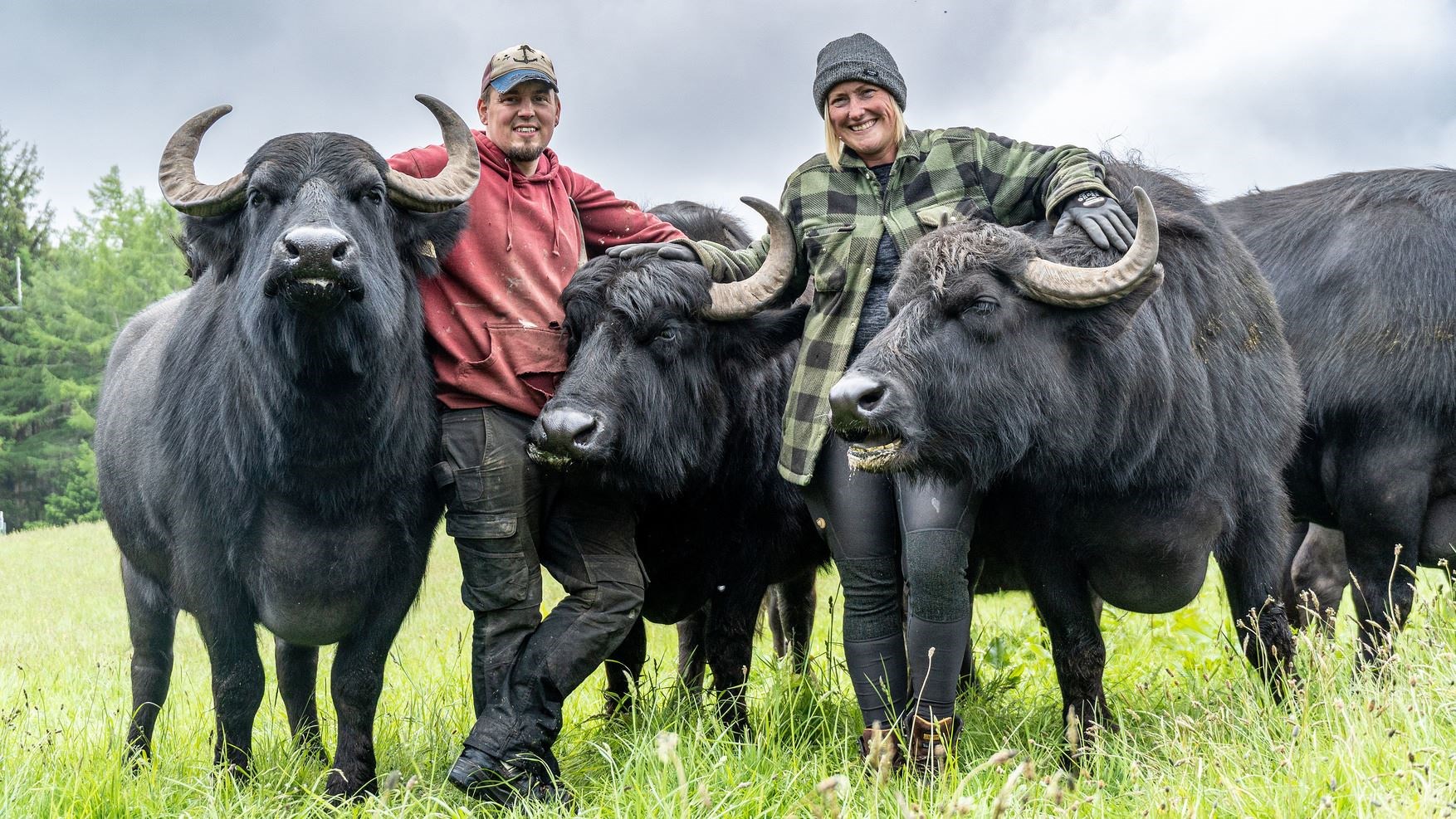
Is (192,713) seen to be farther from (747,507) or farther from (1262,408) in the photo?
(1262,408)

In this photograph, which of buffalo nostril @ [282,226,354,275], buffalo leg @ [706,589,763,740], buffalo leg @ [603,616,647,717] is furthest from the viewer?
buffalo leg @ [603,616,647,717]

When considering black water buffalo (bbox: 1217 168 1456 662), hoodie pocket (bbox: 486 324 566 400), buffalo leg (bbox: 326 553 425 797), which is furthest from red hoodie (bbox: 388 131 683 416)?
black water buffalo (bbox: 1217 168 1456 662)

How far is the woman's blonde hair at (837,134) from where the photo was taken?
408 cm

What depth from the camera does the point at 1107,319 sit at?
374cm

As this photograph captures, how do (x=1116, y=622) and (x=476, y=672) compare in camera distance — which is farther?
(x=1116, y=622)

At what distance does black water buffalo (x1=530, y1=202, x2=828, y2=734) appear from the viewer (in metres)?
4.30

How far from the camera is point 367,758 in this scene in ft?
14.1

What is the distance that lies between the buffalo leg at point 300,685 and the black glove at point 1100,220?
11.2 feet

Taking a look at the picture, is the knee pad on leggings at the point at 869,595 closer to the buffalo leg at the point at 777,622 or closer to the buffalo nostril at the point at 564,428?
the buffalo nostril at the point at 564,428

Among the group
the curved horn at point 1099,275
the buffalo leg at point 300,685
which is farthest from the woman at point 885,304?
the buffalo leg at point 300,685

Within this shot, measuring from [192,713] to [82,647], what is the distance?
417cm

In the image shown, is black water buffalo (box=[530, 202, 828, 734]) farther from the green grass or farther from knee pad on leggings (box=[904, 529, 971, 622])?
knee pad on leggings (box=[904, 529, 971, 622])

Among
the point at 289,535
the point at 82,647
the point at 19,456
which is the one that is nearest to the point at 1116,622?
the point at 289,535

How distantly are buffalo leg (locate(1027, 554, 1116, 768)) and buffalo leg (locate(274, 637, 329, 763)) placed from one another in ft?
9.68
